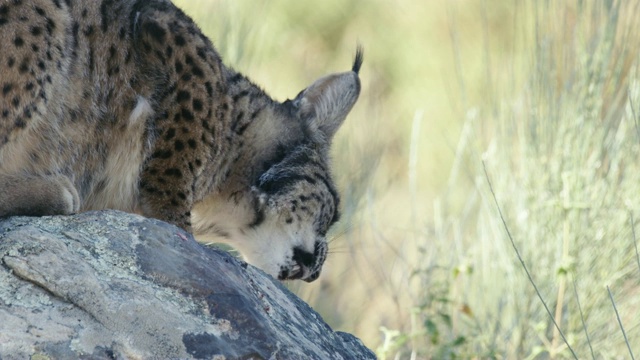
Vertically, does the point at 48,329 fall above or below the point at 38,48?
below

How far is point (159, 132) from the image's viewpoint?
430 centimetres

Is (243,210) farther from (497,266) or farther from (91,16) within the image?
(497,266)

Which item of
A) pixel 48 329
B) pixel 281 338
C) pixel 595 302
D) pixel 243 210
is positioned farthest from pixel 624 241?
pixel 48 329

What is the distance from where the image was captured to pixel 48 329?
9.33ft

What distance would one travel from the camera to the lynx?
3.89 meters

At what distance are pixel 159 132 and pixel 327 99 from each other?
45.3 inches

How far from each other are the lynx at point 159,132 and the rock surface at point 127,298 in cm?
53

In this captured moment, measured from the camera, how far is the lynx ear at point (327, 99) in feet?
17.0

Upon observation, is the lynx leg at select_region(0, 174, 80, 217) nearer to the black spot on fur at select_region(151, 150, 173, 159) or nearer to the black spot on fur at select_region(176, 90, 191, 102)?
the black spot on fur at select_region(151, 150, 173, 159)

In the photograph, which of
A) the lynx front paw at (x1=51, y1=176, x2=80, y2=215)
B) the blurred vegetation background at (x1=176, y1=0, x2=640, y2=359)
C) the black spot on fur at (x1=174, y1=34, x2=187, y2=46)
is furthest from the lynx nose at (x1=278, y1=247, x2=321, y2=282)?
the lynx front paw at (x1=51, y1=176, x2=80, y2=215)

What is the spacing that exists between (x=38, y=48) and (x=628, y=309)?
3.40m

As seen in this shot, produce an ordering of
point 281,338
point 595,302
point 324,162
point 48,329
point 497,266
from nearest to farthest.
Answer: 1. point 48,329
2. point 281,338
3. point 324,162
4. point 595,302
5. point 497,266

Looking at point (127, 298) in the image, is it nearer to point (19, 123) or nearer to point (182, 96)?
point (19, 123)

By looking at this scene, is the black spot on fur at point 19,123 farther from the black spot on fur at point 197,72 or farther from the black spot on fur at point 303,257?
the black spot on fur at point 303,257
